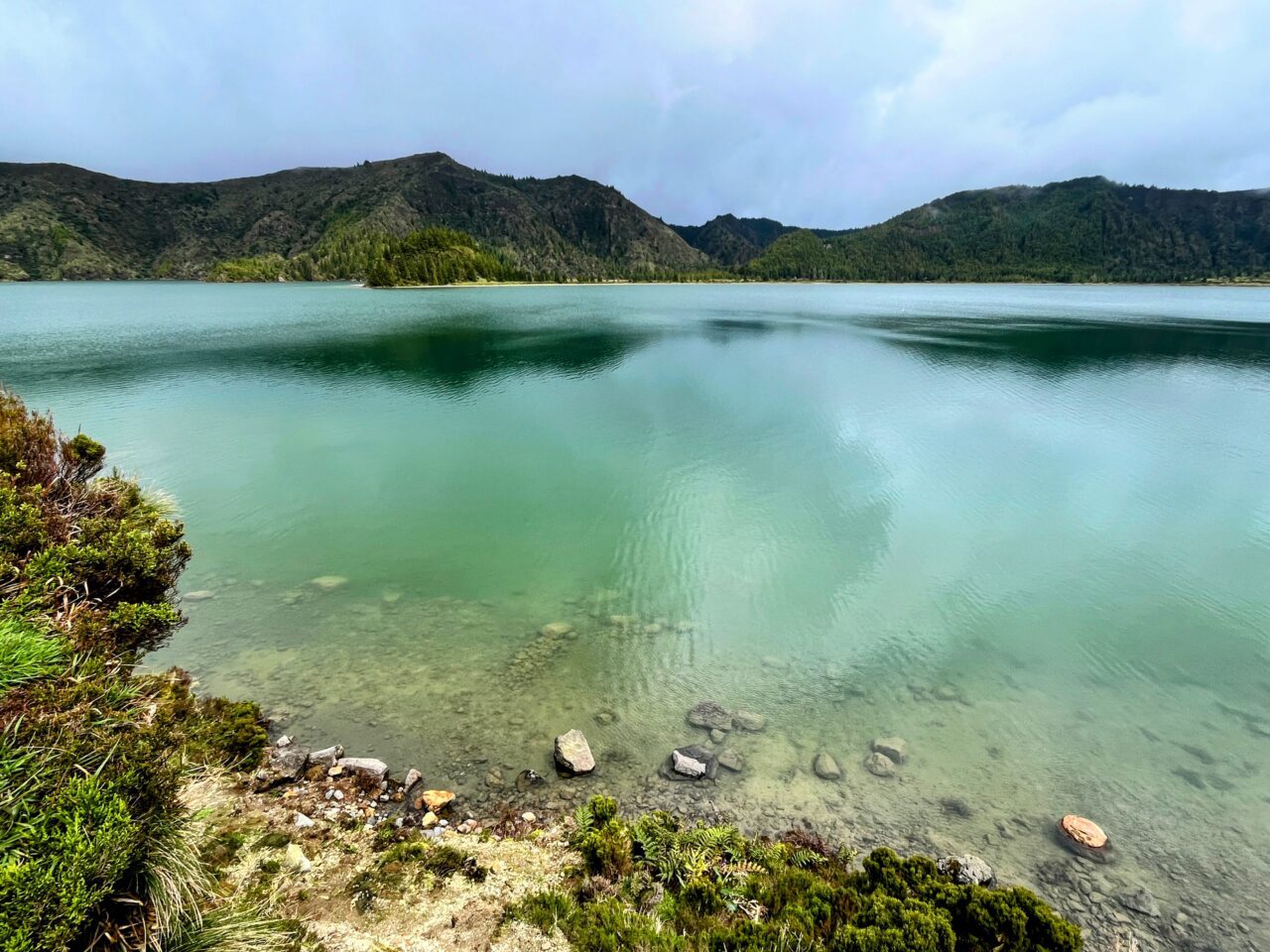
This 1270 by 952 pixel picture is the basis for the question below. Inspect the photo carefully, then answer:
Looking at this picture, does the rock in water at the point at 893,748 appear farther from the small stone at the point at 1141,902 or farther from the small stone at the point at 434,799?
the small stone at the point at 434,799

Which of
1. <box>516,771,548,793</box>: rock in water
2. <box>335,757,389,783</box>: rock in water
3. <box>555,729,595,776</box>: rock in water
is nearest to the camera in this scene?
<box>335,757,389,783</box>: rock in water

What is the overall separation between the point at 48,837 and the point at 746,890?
6502 millimetres

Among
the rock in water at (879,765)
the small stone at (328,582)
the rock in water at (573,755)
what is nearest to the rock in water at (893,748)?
the rock in water at (879,765)

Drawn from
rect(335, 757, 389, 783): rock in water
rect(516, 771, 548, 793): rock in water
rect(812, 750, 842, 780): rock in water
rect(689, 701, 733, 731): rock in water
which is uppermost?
rect(335, 757, 389, 783): rock in water

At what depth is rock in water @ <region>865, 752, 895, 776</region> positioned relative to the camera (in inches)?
345

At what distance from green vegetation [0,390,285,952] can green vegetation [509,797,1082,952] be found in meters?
3.21

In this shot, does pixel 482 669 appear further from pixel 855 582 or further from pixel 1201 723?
pixel 1201 723

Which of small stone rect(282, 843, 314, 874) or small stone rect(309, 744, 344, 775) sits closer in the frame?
small stone rect(282, 843, 314, 874)

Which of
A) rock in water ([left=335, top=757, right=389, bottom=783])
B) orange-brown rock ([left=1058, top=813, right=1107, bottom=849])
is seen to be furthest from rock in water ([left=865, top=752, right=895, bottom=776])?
rock in water ([left=335, top=757, right=389, bottom=783])

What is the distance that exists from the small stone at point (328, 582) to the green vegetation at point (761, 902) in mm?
9685

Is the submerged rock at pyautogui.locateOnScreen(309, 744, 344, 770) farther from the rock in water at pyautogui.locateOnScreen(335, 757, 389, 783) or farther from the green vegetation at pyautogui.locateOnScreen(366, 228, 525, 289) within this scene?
the green vegetation at pyautogui.locateOnScreen(366, 228, 525, 289)

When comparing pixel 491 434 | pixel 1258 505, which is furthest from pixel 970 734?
pixel 491 434

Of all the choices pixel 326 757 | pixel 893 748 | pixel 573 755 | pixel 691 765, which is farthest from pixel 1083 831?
pixel 326 757

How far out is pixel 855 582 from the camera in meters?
14.6
